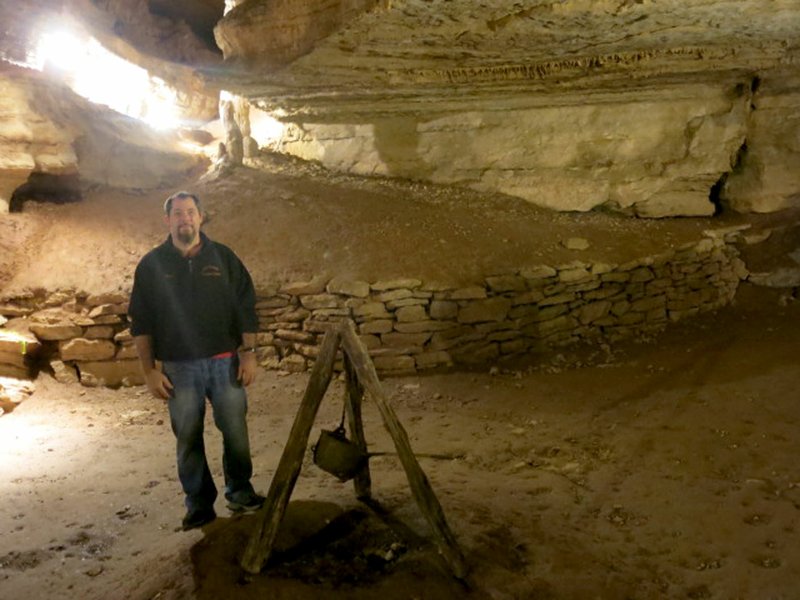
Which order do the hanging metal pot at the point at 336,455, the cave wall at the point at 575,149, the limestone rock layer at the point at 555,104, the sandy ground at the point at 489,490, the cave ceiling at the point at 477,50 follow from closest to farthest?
the sandy ground at the point at 489,490
the hanging metal pot at the point at 336,455
the cave ceiling at the point at 477,50
the limestone rock layer at the point at 555,104
the cave wall at the point at 575,149

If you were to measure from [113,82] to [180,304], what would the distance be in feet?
40.2

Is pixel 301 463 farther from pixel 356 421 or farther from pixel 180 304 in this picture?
pixel 180 304

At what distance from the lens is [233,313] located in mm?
3033

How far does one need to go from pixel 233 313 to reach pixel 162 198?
6.15m

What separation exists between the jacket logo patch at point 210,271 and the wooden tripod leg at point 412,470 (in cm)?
74

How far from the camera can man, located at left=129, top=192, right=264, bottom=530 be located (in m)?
2.90

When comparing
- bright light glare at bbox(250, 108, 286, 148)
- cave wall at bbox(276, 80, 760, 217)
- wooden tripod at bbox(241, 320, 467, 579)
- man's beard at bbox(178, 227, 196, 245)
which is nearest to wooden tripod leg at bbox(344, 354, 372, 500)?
wooden tripod at bbox(241, 320, 467, 579)

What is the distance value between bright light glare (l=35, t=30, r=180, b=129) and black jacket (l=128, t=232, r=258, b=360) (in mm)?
10226

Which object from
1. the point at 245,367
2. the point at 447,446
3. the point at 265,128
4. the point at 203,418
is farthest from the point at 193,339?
the point at 265,128

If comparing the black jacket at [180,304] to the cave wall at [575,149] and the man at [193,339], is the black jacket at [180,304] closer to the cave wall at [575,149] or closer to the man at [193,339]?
the man at [193,339]

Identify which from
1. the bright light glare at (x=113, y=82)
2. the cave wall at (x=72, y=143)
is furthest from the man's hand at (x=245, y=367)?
the bright light glare at (x=113, y=82)

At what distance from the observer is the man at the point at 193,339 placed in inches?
114

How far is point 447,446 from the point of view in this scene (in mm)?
4609

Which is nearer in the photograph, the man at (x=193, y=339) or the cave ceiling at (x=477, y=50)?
the man at (x=193, y=339)
